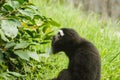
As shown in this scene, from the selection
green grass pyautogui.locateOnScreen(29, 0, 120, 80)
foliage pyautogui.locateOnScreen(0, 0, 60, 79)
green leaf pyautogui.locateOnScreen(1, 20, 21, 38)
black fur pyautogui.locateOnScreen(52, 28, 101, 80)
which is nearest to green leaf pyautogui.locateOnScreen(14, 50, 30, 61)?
foliage pyautogui.locateOnScreen(0, 0, 60, 79)

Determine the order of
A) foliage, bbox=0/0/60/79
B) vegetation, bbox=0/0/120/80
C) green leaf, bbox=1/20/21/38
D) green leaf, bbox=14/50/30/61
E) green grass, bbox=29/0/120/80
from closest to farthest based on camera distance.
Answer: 1. green leaf, bbox=1/20/21/38
2. foliage, bbox=0/0/60/79
3. vegetation, bbox=0/0/120/80
4. green leaf, bbox=14/50/30/61
5. green grass, bbox=29/0/120/80

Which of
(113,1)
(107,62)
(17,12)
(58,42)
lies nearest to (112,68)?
(107,62)

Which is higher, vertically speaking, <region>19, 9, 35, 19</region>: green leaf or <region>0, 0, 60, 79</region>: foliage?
<region>19, 9, 35, 19</region>: green leaf

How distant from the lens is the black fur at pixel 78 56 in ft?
11.5

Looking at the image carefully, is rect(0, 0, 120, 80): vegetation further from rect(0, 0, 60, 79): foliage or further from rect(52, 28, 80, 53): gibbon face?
rect(52, 28, 80, 53): gibbon face

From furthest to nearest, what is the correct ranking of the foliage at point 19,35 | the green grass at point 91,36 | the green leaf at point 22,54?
the green grass at point 91,36 → the green leaf at point 22,54 → the foliage at point 19,35

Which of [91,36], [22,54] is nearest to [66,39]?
[22,54]

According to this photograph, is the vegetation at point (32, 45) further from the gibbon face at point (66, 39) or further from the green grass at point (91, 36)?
the gibbon face at point (66, 39)

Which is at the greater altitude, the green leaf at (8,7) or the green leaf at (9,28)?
the green leaf at (8,7)

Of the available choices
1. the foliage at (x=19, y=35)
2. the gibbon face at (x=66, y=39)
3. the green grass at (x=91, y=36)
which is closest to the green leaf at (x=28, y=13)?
the foliage at (x=19, y=35)

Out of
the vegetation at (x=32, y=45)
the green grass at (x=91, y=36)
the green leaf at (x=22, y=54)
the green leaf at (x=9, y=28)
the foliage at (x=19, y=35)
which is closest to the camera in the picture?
the green leaf at (x=9, y=28)

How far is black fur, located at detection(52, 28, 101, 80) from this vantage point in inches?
138

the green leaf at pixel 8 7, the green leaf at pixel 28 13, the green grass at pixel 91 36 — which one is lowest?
the green grass at pixel 91 36

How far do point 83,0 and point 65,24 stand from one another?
98.7 inches
